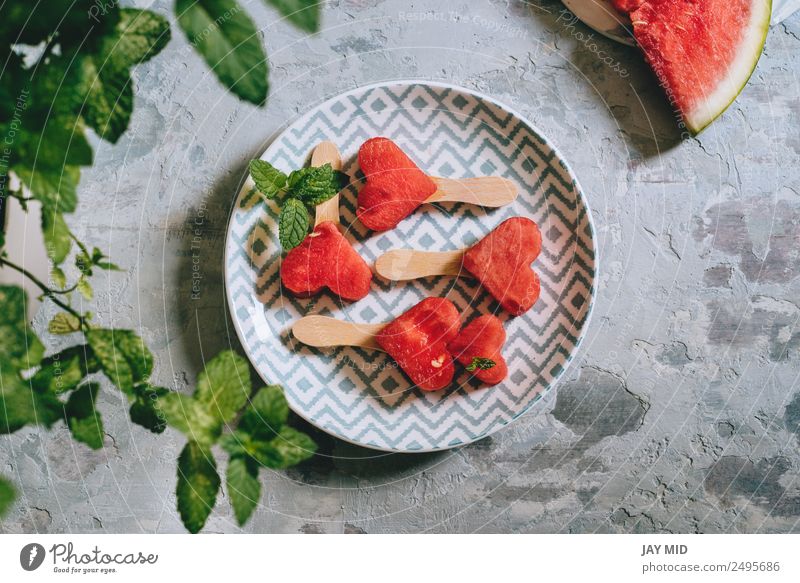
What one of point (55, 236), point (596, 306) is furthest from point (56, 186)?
point (596, 306)

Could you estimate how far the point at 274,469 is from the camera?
2.35ft

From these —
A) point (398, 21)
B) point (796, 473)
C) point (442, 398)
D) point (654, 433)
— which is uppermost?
point (398, 21)

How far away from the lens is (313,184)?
2.24 ft

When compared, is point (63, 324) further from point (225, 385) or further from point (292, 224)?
point (292, 224)

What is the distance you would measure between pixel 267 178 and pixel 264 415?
278 mm

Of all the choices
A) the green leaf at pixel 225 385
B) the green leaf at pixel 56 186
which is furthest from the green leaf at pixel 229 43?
the green leaf at pixel 225 385

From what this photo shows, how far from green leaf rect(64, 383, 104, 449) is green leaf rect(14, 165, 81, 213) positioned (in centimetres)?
22

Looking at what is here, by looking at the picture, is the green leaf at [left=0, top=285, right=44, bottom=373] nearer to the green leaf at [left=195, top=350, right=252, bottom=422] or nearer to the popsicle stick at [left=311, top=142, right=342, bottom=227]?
the green leaf at [left=195, top=350, right=252, bottom=422]

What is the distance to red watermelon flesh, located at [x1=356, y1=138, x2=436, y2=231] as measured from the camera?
26.8 inches

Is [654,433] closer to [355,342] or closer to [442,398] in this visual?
[442,398]

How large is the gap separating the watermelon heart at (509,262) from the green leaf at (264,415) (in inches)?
10.9

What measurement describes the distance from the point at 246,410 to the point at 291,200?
0.84ft

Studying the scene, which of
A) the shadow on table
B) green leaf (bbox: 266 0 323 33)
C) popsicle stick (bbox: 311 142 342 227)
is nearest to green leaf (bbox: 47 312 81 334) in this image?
popsicle stick (bbox: 311 142 342 227)
